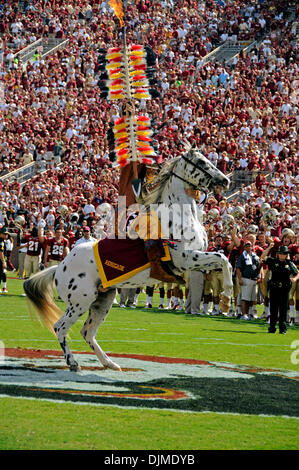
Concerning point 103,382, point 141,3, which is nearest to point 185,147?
point 103,382

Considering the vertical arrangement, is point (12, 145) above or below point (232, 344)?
above

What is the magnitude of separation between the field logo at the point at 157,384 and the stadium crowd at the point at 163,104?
11025mm

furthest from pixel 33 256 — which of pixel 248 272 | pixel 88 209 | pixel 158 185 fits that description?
pixel 158 185

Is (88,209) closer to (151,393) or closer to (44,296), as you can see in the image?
(44,296)

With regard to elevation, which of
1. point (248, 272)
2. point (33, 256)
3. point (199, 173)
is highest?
point (199, 173)

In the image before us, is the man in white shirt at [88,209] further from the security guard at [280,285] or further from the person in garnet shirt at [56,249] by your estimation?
the security guard at [280,285]

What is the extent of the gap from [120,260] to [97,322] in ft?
3.21

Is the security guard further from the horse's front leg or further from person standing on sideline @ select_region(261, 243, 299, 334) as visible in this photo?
the horse's front leg

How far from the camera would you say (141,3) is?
38469mm

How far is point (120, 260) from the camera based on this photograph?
30.0 ft

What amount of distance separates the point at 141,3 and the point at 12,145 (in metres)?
10.1

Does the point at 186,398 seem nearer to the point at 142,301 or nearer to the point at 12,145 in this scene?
the point at 142,301

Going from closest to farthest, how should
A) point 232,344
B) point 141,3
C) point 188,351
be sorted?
point 188,351 → point 232,344 → point 141,3

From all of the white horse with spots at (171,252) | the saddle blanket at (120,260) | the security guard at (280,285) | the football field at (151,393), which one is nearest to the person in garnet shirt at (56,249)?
the security guard at (280,285)
